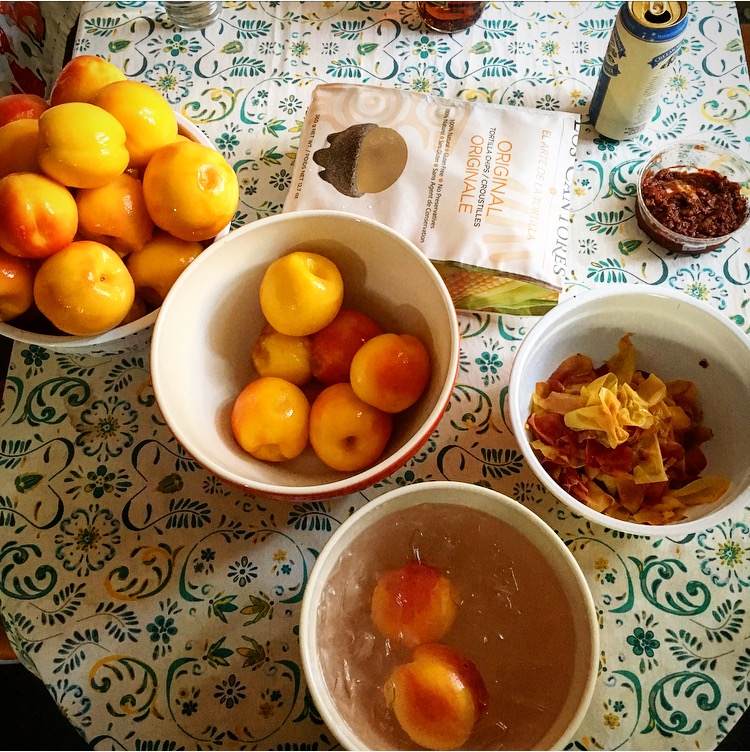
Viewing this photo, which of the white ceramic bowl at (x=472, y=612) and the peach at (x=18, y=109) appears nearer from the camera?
the white ceramic bowl at (x=472, y=612)

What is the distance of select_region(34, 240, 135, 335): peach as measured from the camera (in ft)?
1.84

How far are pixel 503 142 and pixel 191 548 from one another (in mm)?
569

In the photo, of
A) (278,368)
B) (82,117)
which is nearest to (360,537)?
(278,368)

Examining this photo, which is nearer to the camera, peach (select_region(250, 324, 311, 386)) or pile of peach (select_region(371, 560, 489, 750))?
pile of peach (select_region(371, 560, 489, 750))

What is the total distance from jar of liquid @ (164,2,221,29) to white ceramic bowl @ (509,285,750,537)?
0.68 metres

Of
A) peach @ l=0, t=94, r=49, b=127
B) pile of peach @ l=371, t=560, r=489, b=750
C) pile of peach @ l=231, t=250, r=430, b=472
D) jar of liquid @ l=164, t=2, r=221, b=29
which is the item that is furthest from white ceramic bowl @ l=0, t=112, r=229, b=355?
jar of liquid @ l=164, t=2, r=221, b=29

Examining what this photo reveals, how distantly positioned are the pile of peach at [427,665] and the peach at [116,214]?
1.34 ft

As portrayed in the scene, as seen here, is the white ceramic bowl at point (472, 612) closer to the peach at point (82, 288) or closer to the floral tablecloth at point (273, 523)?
the floral tablecloth at point (273, 523)

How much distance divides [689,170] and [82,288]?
27.7 inches

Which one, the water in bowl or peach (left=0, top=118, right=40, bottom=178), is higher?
peach (left=0, top=118, right=40, bottom=178)

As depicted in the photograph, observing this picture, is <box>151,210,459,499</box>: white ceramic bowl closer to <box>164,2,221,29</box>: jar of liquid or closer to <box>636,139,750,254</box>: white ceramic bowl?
<box>636,139,750,254</box>: white ceramic bowl

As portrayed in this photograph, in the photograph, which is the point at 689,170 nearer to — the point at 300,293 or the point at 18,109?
the point at 300,293

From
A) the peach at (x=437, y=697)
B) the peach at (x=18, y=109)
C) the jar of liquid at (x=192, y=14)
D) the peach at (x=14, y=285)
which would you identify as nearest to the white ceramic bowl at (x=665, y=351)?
the peach at (x=437, y=697)

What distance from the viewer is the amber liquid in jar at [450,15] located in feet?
2.86
